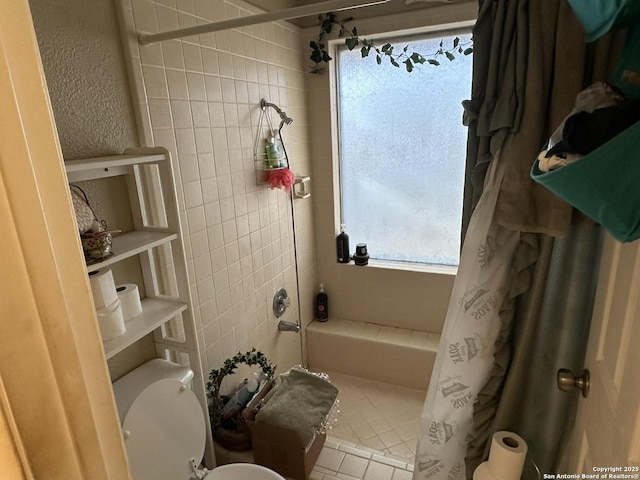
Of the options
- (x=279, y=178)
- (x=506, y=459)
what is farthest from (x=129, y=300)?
(x=506, y=459)

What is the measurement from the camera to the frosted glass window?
2.33 m

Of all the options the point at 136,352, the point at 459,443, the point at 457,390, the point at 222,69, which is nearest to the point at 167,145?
the point at 222,69

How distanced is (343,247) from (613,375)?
203 centimetres

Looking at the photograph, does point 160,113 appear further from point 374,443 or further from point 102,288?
point 374,443

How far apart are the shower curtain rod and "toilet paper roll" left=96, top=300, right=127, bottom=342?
90cm

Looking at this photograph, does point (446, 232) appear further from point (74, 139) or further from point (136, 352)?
point (74, 139)

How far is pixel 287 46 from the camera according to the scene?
89.0 inches

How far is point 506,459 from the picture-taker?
100 centimetres

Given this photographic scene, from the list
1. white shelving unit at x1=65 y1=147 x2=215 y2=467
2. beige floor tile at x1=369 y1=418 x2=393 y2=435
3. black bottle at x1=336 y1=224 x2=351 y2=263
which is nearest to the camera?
white shelving unit at x1=65 y1=147 x2=215 y2=467

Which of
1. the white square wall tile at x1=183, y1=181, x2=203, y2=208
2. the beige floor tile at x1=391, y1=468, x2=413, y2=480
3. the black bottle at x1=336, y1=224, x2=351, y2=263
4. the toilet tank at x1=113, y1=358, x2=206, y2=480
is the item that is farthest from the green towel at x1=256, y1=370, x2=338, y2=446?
the black bottle at x1=336, y1=224, x2=351, y2=263

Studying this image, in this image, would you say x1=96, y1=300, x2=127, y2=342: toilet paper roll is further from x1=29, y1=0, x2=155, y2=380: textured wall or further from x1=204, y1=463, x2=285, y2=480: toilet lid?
x1=204, y1=463, x2=285, y2=480: toilet lid

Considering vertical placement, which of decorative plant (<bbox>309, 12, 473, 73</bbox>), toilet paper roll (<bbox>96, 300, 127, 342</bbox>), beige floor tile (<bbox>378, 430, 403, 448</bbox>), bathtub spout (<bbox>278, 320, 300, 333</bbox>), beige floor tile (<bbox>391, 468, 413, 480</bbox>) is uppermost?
decorative plant (<bbox>309, 12, 473, 73</bbox>)

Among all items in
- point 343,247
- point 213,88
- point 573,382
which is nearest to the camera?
point 573,382

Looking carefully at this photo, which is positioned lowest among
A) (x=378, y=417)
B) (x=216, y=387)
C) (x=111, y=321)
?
(x=378, y=417)
